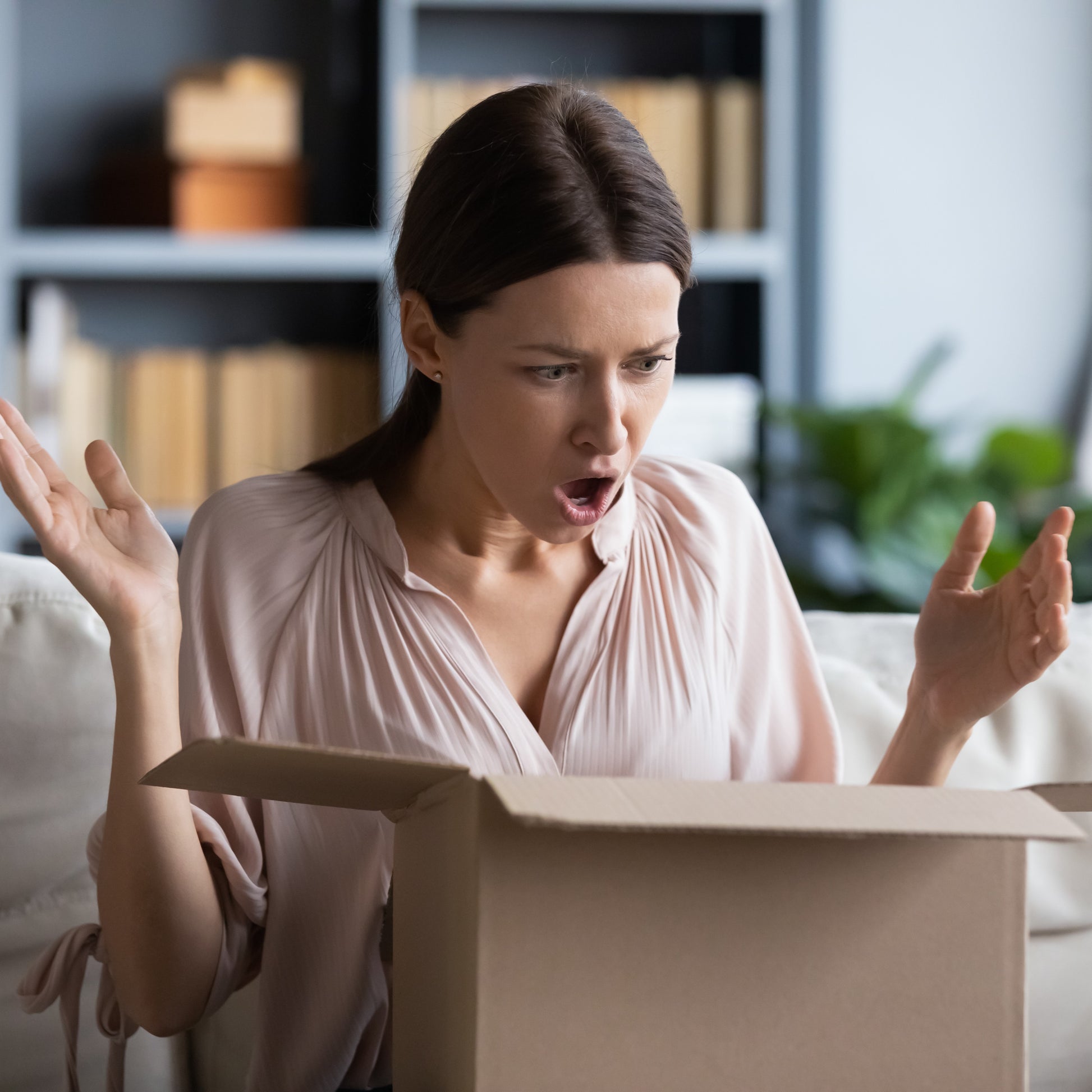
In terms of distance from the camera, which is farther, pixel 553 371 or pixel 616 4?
pixel 616 4

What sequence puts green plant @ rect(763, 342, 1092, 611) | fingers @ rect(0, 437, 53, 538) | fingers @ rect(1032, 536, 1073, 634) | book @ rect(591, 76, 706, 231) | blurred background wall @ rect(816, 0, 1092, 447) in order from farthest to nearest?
1. blurred background wall @ rect(816, 0, 1092, 447)
2. book @ rect(591, 76, 706, 231)
3. green plant @ rect(763, 342, 1092, 611)
4. fingers @ rect(1032, 536, 1073, 634)
5. fingers @ rect(0, 437, 53, 538)

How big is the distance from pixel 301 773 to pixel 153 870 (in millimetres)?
288

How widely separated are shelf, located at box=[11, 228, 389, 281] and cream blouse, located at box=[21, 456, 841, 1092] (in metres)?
1.63

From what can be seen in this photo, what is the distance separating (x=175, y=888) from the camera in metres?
0.93

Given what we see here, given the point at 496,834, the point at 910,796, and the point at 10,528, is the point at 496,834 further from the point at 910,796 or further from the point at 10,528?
the point at 10,528

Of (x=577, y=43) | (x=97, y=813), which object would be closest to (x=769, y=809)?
(x=97, y=813)

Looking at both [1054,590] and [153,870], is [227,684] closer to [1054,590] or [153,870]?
[153,870]

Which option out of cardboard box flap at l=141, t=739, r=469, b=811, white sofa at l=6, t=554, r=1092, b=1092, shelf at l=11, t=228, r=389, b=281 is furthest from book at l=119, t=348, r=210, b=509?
cardboard box flap at l=141, t=739, r=469, b=811

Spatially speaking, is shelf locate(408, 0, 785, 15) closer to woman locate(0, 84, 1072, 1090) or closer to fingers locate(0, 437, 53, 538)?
woman locate(0, 84, 1072, 1090)

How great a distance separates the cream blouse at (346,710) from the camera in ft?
3.40

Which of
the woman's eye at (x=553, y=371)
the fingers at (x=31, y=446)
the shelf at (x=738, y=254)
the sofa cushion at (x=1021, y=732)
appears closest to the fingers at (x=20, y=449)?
the fingers at (x=31, y=446)

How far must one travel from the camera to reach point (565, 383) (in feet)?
3.16

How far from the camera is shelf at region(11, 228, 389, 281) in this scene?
2648 mm

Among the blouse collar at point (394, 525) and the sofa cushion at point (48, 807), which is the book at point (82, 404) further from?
the blouse collar at point (394, 525)
